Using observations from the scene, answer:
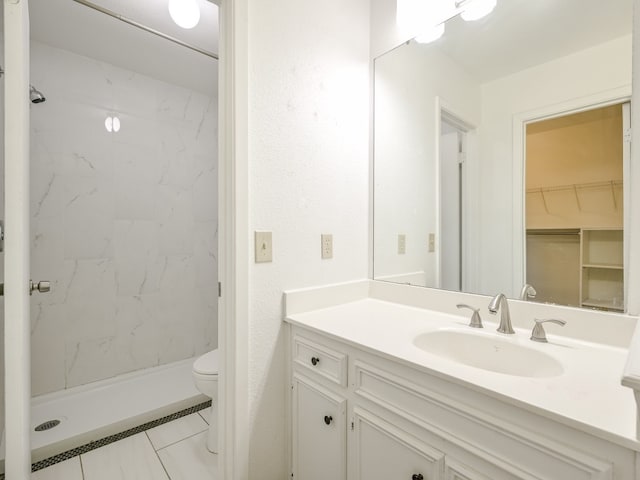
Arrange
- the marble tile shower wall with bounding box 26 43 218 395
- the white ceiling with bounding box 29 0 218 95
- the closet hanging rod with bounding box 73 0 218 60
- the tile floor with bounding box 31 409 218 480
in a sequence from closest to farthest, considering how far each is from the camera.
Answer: the tile floor with bounding box 31 409 218 480 → the closet hanging rod with bounding box 73 0 218 60 → the white ceiling with bounding box 29 0 218 95 → the marble tile shower wall with bounding box 26 43 218 395

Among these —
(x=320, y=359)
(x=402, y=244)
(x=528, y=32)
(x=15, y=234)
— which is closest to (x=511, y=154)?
(x=528, y=32)

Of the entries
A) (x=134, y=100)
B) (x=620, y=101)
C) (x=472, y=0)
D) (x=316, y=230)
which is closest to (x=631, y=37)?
(x=620, y=101)

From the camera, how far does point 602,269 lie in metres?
1.01

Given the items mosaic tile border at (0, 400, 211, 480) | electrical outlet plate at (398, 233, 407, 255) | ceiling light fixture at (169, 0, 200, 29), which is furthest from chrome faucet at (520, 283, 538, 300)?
mosaic tile border at (0, 400, 211, 480)

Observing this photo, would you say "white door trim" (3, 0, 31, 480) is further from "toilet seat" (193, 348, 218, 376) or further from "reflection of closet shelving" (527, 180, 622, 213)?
"reflection of closet shelving" (527, 180, 622, 213)

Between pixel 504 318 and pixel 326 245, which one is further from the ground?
pixel 326 245

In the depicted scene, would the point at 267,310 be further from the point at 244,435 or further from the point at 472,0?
the point at 472,0

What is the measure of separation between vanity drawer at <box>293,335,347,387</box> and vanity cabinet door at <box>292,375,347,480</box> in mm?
57

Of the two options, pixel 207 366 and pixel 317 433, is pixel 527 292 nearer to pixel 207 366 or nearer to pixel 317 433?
pixel 317 433

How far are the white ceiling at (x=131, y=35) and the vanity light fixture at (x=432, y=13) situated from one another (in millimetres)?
1005

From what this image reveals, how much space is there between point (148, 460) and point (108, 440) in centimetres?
32

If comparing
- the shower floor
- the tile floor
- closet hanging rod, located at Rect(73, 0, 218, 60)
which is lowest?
the tile floor

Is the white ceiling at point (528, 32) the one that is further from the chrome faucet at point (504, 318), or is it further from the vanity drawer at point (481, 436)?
the vanity drawer at point (481, 436)

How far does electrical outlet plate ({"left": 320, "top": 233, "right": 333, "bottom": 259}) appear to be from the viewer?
1430mm
